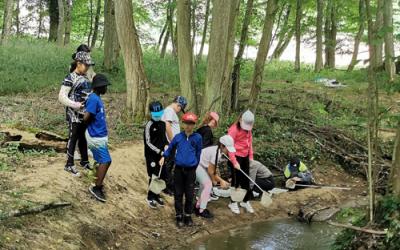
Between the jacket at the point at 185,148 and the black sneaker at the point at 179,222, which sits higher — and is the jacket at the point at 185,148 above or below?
above

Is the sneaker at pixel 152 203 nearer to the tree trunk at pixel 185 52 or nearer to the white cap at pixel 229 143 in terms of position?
the white cap at pixel 229 143

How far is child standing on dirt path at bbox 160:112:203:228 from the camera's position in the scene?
7.88 metres

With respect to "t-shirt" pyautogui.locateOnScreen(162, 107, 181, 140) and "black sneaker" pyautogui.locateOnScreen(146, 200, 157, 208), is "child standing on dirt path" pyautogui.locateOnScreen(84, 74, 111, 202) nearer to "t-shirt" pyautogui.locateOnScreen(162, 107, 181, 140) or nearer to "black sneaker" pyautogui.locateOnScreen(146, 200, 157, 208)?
"black sneaker" pyautogui.locateOnScreen(146, 200, 157, 208)

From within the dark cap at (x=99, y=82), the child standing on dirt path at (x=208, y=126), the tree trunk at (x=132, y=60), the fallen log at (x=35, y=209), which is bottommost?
the fallen log at (x=35, y=209)

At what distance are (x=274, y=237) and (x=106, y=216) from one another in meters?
2.82

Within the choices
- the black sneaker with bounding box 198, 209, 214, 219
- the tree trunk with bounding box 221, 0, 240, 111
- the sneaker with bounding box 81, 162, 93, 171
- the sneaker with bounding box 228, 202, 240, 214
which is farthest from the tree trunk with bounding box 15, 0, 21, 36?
the black sneaker with bounding box 198, 209, 214, 219

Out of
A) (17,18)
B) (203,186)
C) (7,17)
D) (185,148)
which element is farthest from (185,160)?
(17,18)

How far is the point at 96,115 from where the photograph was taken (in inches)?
289

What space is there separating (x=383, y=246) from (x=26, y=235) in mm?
3991

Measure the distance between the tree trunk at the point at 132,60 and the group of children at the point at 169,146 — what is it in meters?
3.47

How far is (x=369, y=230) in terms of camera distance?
510 cm

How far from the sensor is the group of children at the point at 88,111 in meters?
7.31

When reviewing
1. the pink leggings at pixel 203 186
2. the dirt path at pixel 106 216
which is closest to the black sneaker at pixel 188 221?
the dirt path at pixel 106 216

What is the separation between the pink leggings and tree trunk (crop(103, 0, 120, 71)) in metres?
10.4
